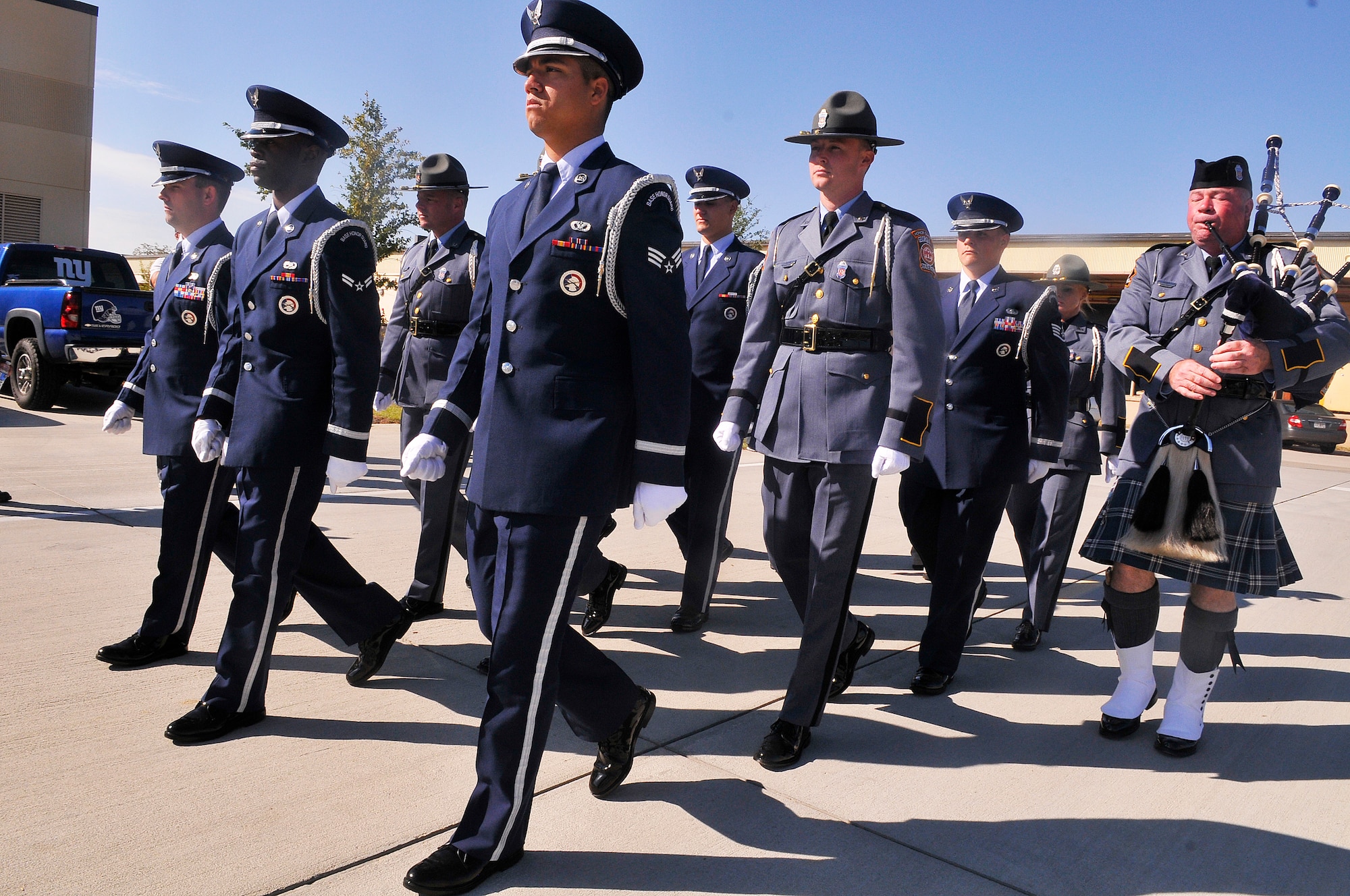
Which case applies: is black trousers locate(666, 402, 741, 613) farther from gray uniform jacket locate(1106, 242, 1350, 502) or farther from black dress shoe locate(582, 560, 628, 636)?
gray uniform jacket locate(1106, 242, 1350, 502)

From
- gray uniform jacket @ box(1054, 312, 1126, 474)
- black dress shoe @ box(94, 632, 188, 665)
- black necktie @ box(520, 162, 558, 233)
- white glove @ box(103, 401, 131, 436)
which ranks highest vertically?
black necktie @ box(520, 162, 558, 233)

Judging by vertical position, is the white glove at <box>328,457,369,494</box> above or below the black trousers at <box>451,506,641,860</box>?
above

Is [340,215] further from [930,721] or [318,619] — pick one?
[930,721]

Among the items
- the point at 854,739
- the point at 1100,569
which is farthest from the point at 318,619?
the point at 1100,569

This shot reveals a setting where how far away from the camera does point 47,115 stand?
82.7ft

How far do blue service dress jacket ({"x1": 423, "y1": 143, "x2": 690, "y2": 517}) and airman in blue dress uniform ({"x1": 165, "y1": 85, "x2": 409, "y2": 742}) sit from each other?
100cm

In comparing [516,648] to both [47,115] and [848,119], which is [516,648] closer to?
[848,119]

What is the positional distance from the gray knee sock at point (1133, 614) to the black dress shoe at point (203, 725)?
3.17 meters

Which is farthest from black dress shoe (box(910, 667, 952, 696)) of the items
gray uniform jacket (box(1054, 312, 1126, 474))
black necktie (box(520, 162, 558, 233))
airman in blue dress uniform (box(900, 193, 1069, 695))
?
black necktie (box(520, 162, 558, 233))

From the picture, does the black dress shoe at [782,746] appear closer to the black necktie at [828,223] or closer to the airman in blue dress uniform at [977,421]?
the airman in blue dress uniform at [977,421]

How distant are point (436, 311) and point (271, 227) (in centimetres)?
154

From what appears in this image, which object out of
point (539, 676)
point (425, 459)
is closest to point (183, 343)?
point (425, 459)

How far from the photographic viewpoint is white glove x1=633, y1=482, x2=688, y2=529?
2553mm

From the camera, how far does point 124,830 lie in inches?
104
